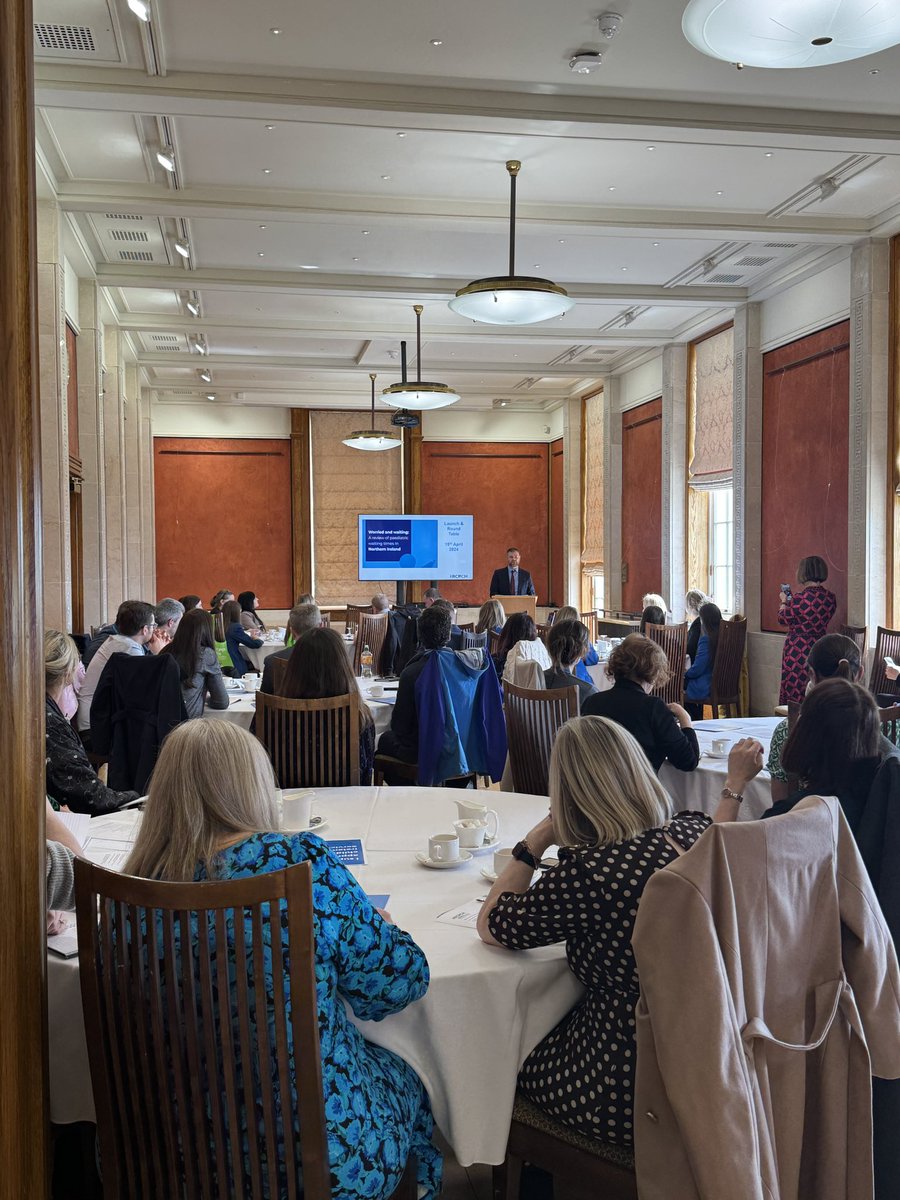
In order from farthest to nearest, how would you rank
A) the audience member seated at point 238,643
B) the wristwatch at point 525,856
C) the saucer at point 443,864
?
1. the audience member seated at point 238,643
2. the saucer at point 443,864
3. the wristwatch at point 525,856

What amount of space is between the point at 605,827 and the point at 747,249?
763 centimetres

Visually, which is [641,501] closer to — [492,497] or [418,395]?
[418,395]

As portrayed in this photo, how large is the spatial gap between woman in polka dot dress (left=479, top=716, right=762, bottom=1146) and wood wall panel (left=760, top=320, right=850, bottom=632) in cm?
681

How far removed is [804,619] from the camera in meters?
7.64

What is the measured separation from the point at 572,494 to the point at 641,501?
2755 mm

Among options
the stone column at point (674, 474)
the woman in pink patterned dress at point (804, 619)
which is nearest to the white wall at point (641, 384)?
the stone column at point (674, 474)

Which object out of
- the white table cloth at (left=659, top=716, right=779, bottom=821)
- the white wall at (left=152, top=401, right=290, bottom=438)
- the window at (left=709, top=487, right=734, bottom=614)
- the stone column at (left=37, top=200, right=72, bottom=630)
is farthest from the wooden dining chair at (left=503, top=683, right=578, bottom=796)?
the white wall at (left=152, top=401, right=290, bottom=438)

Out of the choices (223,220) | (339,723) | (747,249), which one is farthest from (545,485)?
(339,723)

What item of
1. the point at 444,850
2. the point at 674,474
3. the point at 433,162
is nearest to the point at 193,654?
the point at 444,850

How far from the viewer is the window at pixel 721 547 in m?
11.1

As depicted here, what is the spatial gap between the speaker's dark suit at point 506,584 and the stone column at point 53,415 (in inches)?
287

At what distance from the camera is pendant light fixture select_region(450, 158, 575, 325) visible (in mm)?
6007

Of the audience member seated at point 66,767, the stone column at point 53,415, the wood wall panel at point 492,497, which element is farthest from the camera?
the wood wall panel at point 492,497

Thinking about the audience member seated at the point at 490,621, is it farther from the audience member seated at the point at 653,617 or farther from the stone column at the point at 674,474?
the stone column at the point at 674,474
